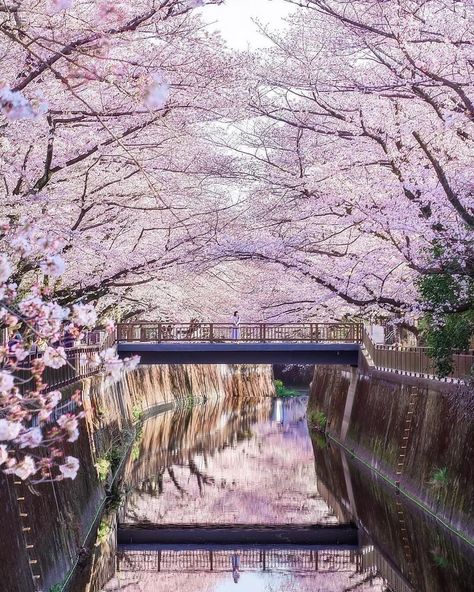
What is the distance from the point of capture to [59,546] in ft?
55.6

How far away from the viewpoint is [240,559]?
65.7 feet

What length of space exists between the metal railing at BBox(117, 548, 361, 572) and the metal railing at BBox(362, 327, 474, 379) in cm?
458

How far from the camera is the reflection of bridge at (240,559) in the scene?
63.0 feet

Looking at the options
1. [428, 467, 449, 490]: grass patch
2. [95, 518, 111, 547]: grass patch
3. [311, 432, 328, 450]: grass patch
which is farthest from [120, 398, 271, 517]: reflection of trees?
[428, 467, 449, 490]: grass patch

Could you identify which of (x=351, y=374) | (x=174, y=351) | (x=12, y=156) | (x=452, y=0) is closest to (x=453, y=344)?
(x=452, y=0)

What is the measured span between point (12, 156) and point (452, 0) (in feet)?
24.9

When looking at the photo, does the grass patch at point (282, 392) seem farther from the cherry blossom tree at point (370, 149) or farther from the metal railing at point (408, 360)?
the cherry blossom tree at point (370, 149)

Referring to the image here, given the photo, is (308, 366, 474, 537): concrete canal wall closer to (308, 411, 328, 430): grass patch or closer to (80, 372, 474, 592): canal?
(80, 372, 474, 592): canal

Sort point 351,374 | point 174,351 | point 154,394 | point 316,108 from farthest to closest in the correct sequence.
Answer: point 154,394, point 351,374, point 174,351, point 316,108

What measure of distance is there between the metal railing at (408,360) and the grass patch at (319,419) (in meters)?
9.09

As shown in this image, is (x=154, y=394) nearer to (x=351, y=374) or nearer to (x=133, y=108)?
(x=351, y=374)

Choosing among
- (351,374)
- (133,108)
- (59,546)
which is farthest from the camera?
(351,374)

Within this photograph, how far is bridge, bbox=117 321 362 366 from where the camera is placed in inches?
1334

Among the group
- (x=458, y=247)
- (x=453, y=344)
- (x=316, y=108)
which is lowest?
(x=453, y=344)
